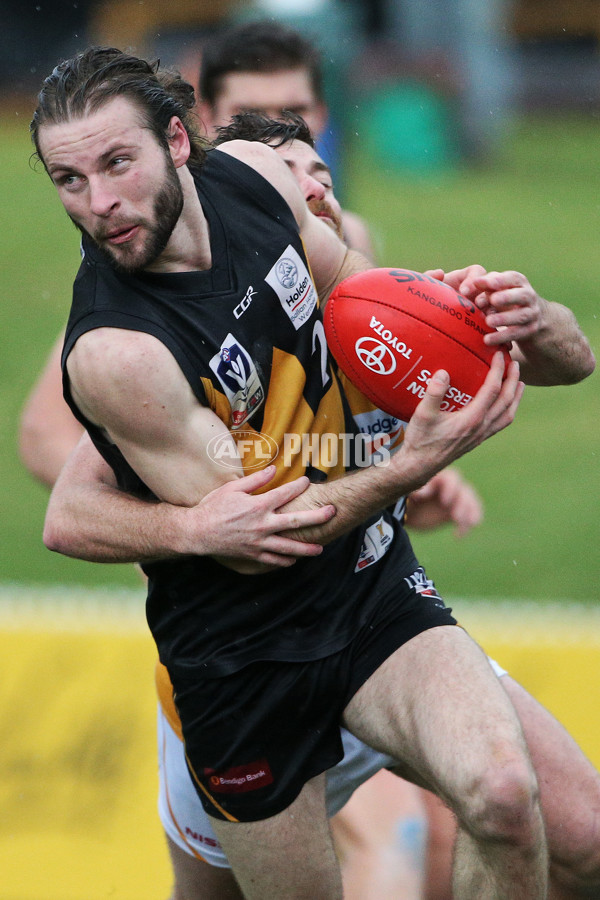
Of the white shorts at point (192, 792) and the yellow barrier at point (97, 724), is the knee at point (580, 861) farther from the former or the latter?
the yellow barrier at point (97, 724)

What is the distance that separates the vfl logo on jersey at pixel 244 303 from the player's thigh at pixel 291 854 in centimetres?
142

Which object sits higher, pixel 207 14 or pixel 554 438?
pixel 207 14

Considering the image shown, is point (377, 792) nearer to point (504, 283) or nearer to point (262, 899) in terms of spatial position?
point (262, 899)

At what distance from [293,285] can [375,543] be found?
87 cm

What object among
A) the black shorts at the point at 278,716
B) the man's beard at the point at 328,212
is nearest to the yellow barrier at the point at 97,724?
the black shorts at the point at 278,716

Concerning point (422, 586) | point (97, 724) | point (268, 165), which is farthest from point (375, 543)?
point (97, 724)

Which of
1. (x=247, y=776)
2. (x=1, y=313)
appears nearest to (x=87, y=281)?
(x=247, y=776)

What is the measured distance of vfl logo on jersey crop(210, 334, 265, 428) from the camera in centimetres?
335

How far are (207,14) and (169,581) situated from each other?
25.5m

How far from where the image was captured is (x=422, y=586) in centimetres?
387

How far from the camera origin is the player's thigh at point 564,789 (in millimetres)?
3734

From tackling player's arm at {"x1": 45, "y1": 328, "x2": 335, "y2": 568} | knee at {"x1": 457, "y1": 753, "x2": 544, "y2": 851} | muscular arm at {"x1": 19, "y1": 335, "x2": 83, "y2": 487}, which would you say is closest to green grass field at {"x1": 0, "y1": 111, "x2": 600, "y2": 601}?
muscular arm at {"x1": 19, "y1": 335, "x2": 83, "y2": 487}

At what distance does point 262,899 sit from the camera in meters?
3.65

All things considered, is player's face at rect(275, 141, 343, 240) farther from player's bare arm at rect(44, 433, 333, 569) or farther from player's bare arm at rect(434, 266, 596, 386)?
player's bare arm at rect(44, 433, 333, 569)
